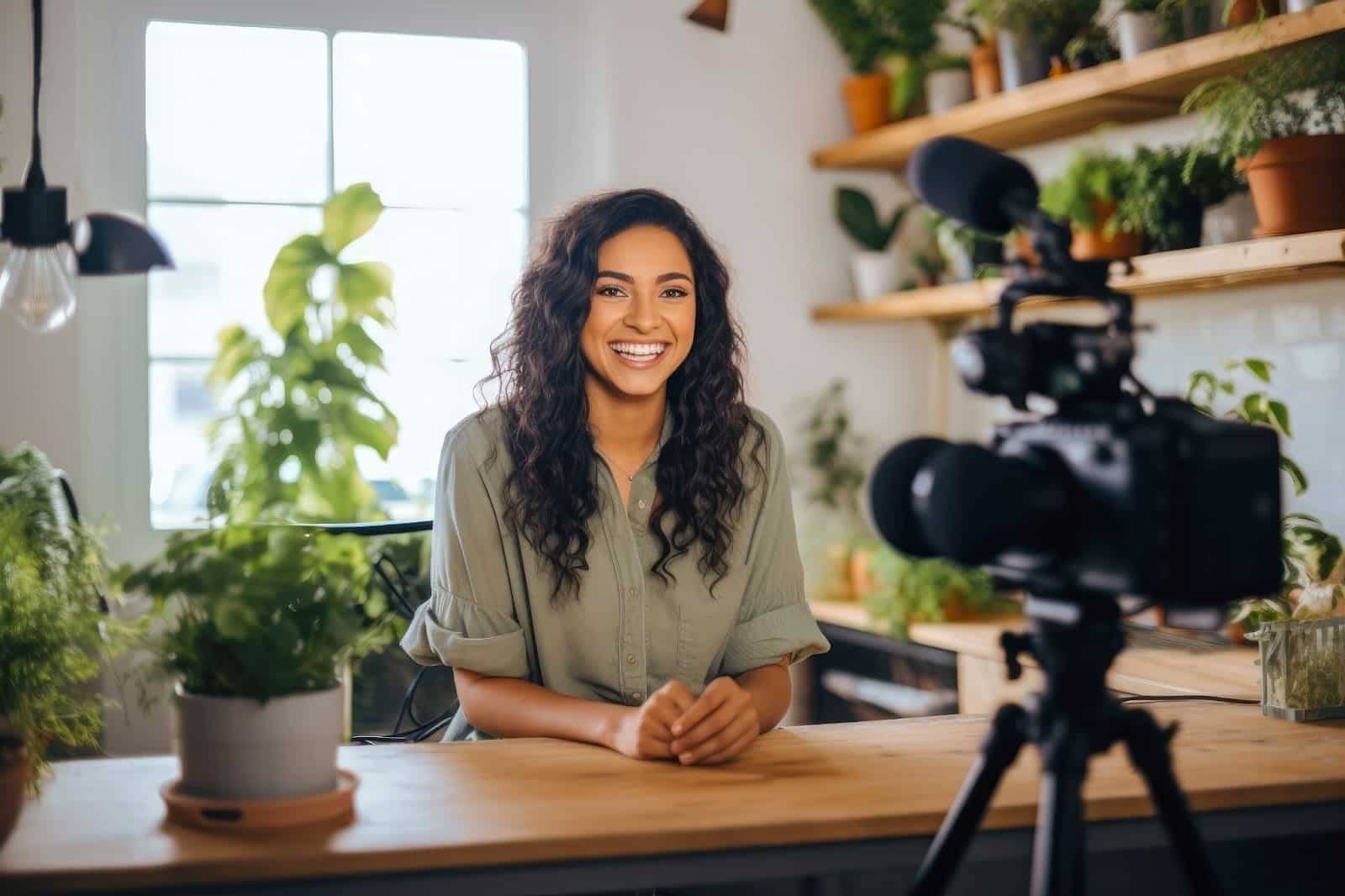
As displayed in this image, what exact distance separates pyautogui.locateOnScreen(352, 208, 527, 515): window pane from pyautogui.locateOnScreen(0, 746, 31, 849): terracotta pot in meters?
2.19

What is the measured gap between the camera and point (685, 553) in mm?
1716

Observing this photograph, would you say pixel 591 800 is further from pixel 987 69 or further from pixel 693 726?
pixel 987 69

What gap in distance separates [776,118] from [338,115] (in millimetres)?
1098

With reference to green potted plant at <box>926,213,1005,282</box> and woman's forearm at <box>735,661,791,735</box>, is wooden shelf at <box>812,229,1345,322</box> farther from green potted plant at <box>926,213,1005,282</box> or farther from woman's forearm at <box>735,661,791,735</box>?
woman's forearm at <box>735,661,791,735</box>

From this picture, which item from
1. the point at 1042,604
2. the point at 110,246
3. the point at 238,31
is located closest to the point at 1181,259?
the point at 1042,604

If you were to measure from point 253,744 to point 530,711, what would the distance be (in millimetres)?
475

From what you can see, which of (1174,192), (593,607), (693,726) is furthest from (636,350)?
(1174,192)

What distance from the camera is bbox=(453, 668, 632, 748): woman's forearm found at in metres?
1.41

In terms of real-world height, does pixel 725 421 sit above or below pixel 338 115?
below

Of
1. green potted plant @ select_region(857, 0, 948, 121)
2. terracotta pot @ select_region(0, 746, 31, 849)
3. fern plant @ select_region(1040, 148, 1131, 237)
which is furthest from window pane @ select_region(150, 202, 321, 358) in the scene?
terracotta pot @ select_region(0, 746, 31, 849)

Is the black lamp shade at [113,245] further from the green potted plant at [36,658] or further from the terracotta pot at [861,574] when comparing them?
the terracotta pot at [861,574]

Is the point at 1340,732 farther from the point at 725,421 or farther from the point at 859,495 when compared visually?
the point at 859,495

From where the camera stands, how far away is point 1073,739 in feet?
3.19

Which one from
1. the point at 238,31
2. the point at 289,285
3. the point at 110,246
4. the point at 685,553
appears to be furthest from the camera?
the point at 238,31
